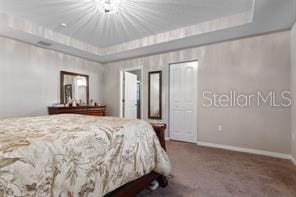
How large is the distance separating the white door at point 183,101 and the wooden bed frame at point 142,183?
231 cm

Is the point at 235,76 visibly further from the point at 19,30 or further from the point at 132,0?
the point at 19,30

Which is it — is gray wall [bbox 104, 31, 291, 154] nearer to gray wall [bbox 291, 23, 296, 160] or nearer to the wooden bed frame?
gray wall [bbox 291, 23, 296, 160]

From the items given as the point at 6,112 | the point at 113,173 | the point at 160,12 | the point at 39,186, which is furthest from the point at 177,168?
the point at 6,112

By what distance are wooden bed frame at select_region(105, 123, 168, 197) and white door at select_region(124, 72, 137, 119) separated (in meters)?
3.62

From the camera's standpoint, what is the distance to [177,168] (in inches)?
101

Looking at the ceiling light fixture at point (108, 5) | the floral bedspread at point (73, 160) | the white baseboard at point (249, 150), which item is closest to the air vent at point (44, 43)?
the ceiling light fixture at point (108, 5)

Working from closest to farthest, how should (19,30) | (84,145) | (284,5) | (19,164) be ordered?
(19,164) < (84,145) < (284,5) < (19,30)

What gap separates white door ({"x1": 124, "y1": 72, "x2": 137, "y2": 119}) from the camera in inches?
219

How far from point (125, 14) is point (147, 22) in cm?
51

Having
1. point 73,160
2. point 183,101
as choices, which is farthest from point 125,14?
point 73,160

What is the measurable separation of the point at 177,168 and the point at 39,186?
2.05 meters

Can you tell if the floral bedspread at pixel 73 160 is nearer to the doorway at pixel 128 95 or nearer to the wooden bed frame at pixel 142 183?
the wooden bed frame at pixel 142 183

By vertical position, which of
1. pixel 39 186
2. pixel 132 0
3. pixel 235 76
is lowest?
pixel 39 186

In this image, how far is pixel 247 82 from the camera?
11.4 feet
